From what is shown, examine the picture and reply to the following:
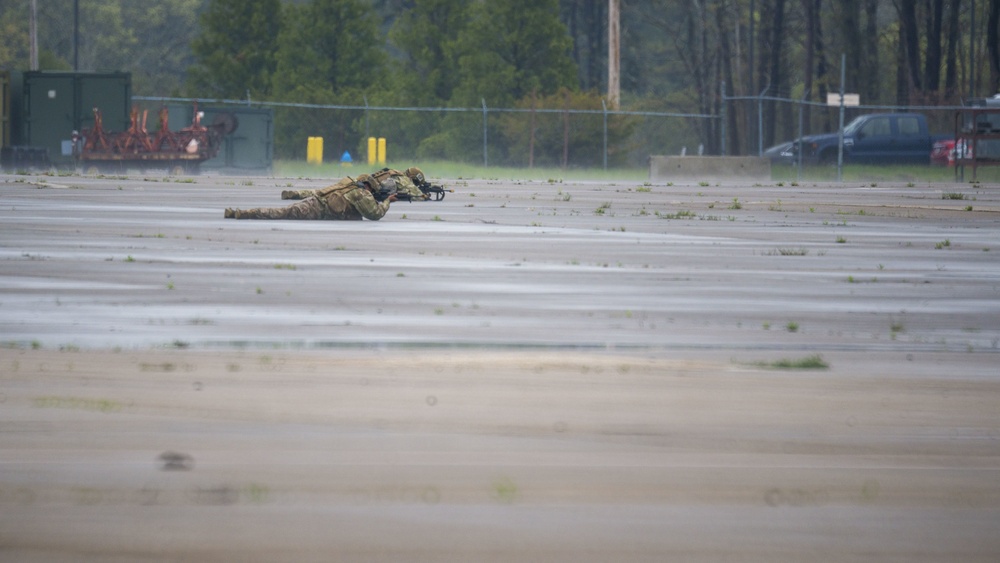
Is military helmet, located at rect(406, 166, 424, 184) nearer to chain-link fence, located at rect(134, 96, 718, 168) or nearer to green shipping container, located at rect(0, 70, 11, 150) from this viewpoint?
green shipping container, located at rect(0, 70, 11, 150)

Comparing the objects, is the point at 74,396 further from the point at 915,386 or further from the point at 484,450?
the point at 915,386

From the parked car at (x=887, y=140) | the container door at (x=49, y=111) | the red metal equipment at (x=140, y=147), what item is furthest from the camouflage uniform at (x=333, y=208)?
the parked car at (x=887, y=140)

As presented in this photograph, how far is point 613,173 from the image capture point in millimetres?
52219

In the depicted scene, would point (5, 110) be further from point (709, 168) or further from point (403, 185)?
point (403, 185)

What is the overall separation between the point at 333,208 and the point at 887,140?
3318 cm

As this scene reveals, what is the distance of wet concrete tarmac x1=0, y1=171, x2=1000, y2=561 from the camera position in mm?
5383

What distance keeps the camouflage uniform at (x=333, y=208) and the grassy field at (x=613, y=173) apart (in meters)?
22.1

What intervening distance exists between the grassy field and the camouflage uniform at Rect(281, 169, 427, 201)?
681 inches

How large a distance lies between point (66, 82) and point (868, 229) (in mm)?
30040

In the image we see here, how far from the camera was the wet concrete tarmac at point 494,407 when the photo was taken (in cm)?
538

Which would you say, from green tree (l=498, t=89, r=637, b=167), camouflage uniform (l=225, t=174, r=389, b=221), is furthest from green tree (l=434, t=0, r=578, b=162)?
camouflage uniform (l=225, t=174, r=389, b=221)

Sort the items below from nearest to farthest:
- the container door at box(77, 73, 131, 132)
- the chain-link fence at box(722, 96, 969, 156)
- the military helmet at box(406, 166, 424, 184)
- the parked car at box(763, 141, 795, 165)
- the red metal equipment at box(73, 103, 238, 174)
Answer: the military helmet at box(406, 166, 424, 184) < the red metal equipment at box(73, 103, 238, 174) < the container door at box(77, 73, 131, 132) < the parked car at box(763, 141, 795, 165) < the chain-link fence at box(722, 96, 969, 156)

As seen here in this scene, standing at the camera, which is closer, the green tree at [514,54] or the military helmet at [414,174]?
the military helmet at [414,174]

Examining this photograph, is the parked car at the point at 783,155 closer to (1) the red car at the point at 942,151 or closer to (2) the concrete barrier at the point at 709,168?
(1) the red car at the point at 942,151
